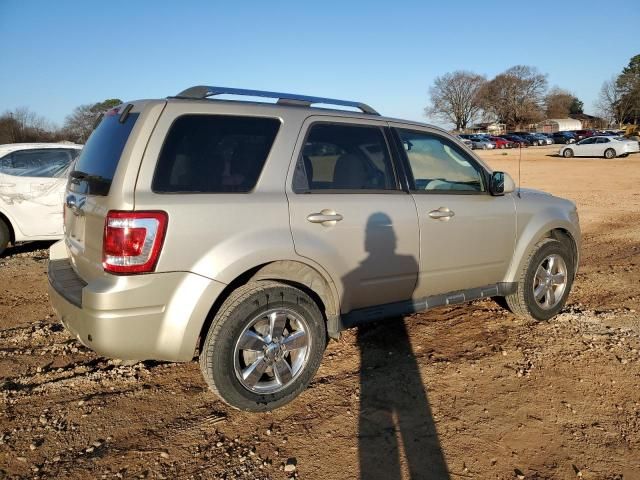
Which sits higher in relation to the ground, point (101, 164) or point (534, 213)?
point (101, 164)

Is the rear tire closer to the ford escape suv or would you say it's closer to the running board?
the ford escape suv

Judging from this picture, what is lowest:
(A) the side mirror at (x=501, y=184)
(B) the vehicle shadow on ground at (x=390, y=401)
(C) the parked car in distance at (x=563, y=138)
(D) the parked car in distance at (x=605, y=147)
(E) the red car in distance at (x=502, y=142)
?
(B) the vehicle shadow on ground at (x=390, y=401)

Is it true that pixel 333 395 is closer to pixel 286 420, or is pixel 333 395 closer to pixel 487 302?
pixel 286 420

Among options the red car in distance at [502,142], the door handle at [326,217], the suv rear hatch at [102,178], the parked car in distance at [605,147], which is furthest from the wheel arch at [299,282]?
the red car in distance at [502,142]

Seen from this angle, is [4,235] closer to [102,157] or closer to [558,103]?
[102,157]

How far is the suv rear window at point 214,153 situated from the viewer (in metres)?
2.81

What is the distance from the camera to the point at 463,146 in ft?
13.6

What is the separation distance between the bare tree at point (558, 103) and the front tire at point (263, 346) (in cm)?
10857

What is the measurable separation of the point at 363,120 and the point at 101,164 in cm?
182

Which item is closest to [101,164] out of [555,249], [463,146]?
[463,146]

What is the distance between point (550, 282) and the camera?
4625mm

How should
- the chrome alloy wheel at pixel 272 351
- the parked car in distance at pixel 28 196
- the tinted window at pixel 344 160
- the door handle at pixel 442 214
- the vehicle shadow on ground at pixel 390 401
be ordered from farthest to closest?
the parked car in distance at pixel 28 196
the door handle at pixel 442 214
the tinted window at pixel 344 160
the chrome alloy wheel at pixel 272 351
the vehicle shadow on ground at pixel 390 401

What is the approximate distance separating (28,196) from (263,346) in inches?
222

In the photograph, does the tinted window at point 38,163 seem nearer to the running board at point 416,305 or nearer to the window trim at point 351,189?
the window trim at point 351,189
